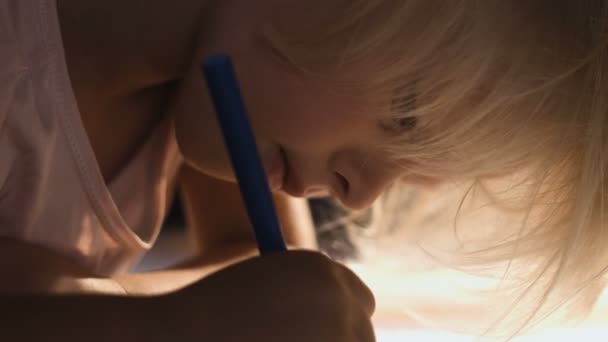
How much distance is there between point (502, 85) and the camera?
0.49m

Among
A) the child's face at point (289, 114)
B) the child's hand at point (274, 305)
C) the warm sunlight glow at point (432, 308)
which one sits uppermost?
the child's face at point (289, 114)

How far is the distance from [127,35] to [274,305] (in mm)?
217

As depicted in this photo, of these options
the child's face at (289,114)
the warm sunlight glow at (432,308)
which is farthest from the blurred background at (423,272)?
the child's face at (289,114)

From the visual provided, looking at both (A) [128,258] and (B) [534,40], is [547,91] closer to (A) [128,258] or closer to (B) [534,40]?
(B) [534,40]

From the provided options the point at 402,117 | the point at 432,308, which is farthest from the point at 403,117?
the point at 432,308

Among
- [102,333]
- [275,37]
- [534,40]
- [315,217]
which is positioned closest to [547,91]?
[534,40]

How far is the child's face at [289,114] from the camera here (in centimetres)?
52

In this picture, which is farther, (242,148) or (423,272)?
(423,272)

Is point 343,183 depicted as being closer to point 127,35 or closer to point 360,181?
point 360,181

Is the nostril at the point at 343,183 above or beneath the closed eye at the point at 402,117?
beneath

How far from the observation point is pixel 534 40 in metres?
0.47

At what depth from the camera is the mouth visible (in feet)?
1.83

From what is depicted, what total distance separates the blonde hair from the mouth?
0.06 metres

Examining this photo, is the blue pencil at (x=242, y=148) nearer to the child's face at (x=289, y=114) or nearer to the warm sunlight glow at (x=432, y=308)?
the child's face at (x=289, y=114)
